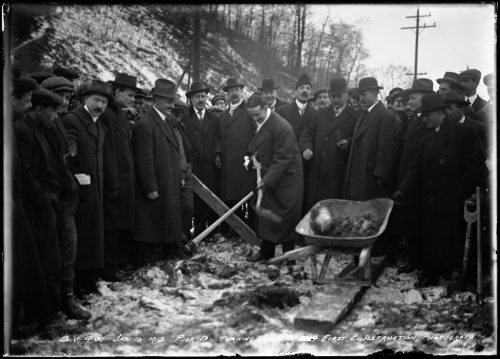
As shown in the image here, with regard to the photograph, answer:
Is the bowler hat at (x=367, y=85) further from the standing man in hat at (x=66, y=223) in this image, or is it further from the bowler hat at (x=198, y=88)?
the standing man in hat at (x=66, y=223)

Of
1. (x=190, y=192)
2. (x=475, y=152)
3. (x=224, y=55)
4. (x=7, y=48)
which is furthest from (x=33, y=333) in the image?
(x=224, y=55)

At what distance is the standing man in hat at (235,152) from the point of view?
27.0ft

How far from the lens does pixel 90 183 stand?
18.3 ft

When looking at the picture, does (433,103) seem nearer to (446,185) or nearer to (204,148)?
(446,185)

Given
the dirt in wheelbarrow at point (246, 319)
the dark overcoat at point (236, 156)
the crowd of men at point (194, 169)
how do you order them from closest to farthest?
the dirt in wheelbarrow at point (246, 319)
the crowd of men at point (194, 169)
the dark overcoat at point (236, 156)

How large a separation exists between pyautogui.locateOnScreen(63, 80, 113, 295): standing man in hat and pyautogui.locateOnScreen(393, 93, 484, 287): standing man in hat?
364cm

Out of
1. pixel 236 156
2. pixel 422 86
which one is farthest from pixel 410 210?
pixel 236 156

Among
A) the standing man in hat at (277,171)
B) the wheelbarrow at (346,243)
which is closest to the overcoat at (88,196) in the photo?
the wheelbarrow at (346,243)

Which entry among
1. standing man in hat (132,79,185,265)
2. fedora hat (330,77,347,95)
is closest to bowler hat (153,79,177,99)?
standing man in hat (132,79,185,265)

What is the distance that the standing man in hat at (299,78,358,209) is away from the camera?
7738mm

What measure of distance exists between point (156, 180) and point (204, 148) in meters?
1.92

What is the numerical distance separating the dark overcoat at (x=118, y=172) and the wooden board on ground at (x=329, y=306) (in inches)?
96.7

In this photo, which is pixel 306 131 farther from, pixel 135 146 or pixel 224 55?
pixel 224 55

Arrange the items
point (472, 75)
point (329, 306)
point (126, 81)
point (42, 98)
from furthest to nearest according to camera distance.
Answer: point (472, 75) < point (126, 81) < point (329, 306) < point (42, 98)
